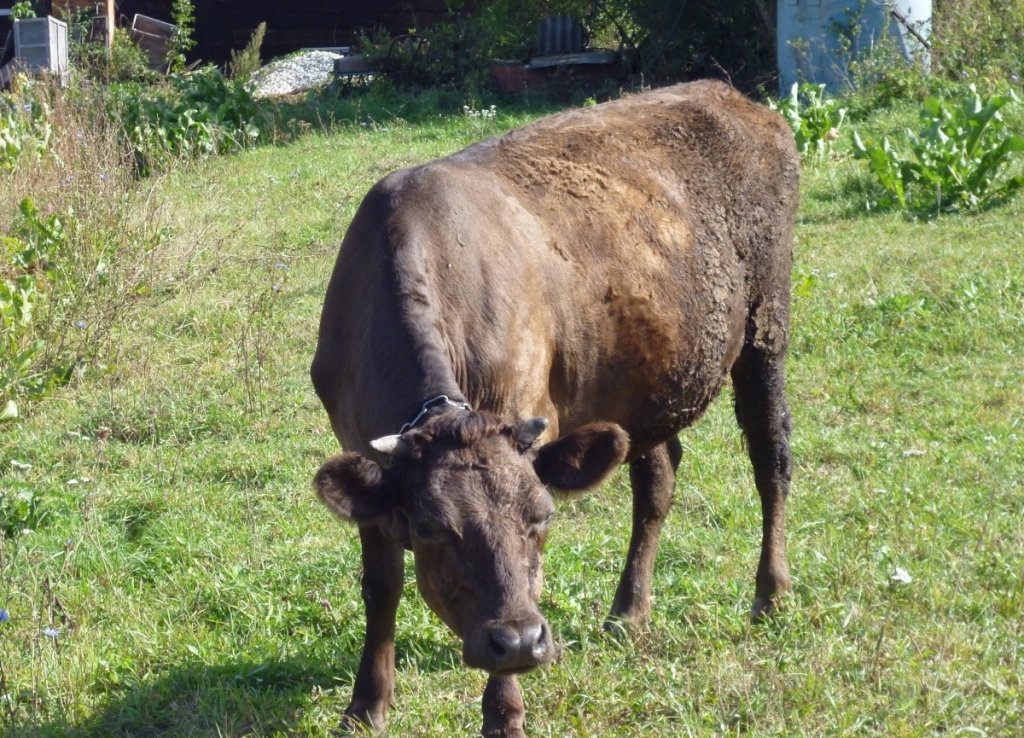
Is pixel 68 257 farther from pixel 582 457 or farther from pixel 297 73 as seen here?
pixel 297 73

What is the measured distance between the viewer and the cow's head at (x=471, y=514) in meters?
3.40

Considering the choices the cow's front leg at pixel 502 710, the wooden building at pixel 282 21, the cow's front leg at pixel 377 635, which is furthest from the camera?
the wooden building at pixel 282 21

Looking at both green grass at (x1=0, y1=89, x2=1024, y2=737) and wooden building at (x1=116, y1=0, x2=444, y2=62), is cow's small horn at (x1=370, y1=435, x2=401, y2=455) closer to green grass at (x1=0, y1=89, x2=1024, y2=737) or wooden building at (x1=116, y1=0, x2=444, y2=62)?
green grass at (x1=0, y1=89, x2=1024, y2=737)

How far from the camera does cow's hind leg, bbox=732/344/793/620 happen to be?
550 centimetres

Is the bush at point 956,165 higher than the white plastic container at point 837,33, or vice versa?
the white plastic container at point 837,33

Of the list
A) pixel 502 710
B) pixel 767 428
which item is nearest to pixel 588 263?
pixel 767 428

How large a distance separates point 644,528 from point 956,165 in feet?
22.8

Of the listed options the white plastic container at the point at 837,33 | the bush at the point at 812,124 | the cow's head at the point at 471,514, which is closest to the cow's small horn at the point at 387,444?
the cow's head at the point at 471,514

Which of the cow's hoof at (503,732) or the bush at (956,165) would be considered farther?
the bush at (956,165)

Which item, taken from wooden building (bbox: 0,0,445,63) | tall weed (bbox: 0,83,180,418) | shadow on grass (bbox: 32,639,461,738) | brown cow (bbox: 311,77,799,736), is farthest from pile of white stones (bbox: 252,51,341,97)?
shadow on grass (bbox: 32,639,461,738)

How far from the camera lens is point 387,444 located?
3.57m

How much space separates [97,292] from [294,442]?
7.22 ft

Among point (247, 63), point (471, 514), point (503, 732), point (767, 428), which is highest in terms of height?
point (247, 63)

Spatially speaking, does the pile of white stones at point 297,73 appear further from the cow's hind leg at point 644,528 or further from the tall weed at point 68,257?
the cow's hind leg at point 644,528
